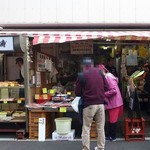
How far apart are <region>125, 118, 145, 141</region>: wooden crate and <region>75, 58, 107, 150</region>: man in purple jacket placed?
1.57 metres

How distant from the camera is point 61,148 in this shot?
27.6 feet

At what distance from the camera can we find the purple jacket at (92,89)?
7.52 m

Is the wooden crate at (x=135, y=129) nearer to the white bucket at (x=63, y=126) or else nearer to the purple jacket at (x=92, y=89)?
the white bucket at (x=63, y=126)

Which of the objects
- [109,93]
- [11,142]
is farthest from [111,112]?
[11,142]

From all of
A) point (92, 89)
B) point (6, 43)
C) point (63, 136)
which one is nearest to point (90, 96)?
point (92, 89)

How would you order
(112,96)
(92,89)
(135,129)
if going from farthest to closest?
(135,129) < (112,96) < (92,89)

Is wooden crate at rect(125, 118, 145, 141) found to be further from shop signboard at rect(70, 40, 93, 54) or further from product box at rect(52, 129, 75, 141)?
shop signboard at rect(70, 40, 93, 54)

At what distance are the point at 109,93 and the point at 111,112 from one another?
514 millimetres

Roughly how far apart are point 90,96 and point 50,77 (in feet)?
14.5

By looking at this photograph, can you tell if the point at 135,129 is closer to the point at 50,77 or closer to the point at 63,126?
the point at 63,126

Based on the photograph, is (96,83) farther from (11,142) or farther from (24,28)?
(24,28)

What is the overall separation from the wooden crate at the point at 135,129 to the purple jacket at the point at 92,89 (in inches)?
70.6

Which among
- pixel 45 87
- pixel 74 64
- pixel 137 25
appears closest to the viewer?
pixel 45 87

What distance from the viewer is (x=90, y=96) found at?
24.7 ft
